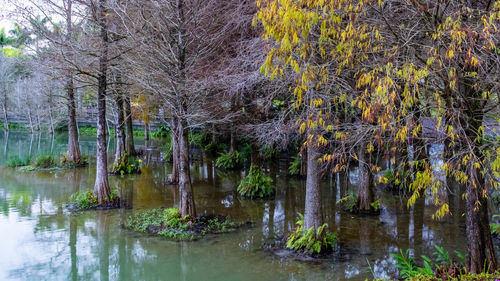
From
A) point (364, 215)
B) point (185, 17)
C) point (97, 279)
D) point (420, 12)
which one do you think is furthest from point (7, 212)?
point (420, 12)

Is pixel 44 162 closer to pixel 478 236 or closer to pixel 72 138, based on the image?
pixel 72 138

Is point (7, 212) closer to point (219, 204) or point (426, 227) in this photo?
point (219, 204)

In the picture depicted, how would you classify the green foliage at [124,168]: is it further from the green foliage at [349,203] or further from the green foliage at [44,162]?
the green foliage at [349,203]

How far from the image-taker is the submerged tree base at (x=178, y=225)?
11.2 metres

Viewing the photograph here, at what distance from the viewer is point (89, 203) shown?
14055 mm

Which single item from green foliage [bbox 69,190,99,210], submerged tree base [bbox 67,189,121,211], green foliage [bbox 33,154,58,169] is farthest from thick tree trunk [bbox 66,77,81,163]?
green foliage [bbox 69,190,99,210]

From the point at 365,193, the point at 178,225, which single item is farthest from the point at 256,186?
the point at 178,225

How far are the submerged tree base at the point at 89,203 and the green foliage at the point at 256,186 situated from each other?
5.30m

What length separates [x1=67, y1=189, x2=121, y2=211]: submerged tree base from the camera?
13.9 m

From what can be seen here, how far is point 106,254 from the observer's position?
996cm

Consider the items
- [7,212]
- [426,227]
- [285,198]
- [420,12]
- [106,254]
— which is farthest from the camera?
[285,198]

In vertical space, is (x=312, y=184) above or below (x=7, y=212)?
above

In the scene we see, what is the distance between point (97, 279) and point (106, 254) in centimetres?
140

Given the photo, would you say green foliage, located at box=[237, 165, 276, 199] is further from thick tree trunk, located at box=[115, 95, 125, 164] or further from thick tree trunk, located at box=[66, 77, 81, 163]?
thick tree trunk, located at box=[66, 77, 81, 163]
